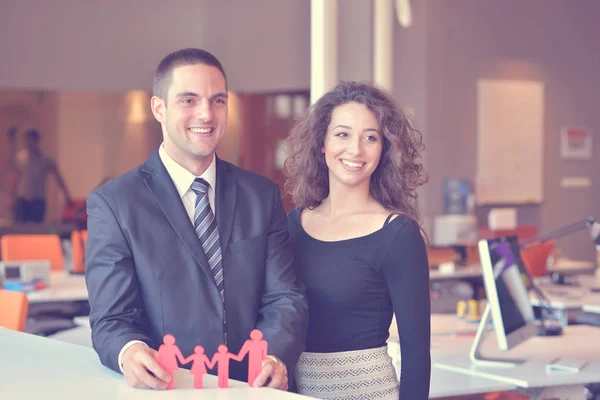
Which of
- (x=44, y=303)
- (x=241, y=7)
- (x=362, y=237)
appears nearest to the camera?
(x=362, y=237)

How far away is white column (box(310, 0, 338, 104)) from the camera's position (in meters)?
3.47

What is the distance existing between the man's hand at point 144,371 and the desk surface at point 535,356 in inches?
73.0

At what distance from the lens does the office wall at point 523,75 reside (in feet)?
28.8

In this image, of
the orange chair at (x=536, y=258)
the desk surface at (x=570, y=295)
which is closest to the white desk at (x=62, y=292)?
the desk surface at (x=570, y=295)

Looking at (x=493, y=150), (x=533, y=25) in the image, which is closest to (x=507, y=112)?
(x=493, y=150)

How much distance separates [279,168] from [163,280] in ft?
24.1

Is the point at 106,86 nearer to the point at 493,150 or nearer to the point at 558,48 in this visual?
the point at 493,150

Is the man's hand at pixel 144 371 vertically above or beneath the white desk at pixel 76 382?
above

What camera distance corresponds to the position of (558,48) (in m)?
9.74

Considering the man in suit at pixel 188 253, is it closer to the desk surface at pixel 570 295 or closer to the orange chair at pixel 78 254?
the desk surface at pixel 570 295

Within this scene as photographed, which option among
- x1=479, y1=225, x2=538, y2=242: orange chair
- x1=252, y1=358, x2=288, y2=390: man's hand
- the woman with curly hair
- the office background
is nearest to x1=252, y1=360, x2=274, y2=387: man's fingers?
x1=252, y1=358, x2=288, y2=390: man's hand

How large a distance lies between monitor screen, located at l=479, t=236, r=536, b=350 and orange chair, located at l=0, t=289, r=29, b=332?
1.83m

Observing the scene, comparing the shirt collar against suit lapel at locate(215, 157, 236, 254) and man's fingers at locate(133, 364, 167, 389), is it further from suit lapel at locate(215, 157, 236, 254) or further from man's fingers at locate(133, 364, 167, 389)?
man's fingers at locate(133, 364, 167, 389)

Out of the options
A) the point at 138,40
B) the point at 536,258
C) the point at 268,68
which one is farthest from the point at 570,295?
the point at 138,40
